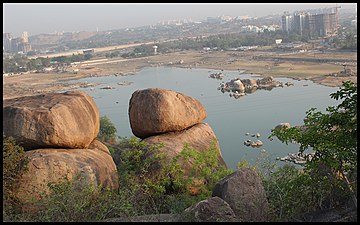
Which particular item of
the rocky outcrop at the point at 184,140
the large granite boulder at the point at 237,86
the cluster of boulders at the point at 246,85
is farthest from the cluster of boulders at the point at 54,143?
the large granite boulder at the point at 237,86

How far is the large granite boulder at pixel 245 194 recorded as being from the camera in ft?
17.0

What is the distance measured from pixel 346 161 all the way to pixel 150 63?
50479mm

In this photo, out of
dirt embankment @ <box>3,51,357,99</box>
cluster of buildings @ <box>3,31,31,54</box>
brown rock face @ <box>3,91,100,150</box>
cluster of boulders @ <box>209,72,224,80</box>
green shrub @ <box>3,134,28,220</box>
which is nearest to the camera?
green shrub @ <box>3,134,28,220</box>

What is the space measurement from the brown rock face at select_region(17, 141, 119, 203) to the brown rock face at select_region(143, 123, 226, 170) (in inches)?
44.0

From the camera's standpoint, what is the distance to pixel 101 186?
611 centimetres

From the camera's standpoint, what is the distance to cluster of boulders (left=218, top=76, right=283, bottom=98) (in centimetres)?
3056

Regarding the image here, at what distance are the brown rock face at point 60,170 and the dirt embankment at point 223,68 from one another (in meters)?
25.1

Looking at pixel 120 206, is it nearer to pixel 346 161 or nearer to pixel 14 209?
pixel 14 209

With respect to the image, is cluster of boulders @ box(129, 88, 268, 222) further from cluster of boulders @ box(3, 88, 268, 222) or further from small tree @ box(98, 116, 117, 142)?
small tree @ box(98, 116, 117, 142)

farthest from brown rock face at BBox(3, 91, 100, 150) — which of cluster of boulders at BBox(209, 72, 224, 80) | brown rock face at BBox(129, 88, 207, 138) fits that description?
cluster of boulders at BBox(209, 72, 224, 80)

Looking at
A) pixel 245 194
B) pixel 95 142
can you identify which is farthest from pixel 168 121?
pixel 245 194

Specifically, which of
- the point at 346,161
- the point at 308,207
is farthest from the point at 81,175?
the point at 346,161

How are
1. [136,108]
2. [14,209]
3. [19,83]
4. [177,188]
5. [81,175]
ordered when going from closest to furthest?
[14,209] < [81,175] < [177,188] < [136,108] < [19,83]

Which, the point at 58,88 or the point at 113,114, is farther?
the point at 58,88
